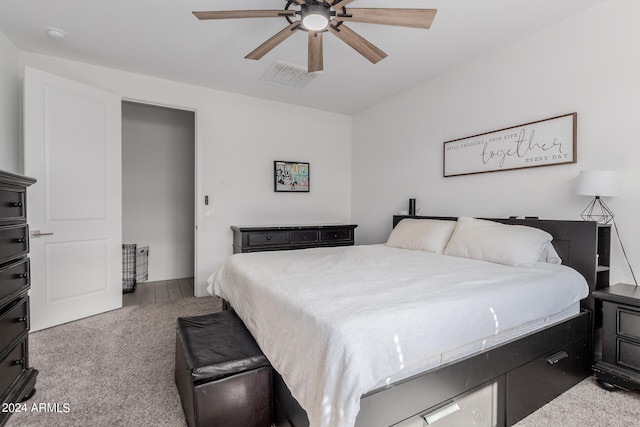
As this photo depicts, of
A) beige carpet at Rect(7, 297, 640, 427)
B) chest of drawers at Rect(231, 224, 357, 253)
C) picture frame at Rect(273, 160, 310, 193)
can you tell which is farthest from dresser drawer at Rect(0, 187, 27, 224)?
picture frame at Rect(273, 160, 310, 193)

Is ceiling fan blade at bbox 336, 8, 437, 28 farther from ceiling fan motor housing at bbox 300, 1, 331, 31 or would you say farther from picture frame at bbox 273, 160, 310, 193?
picture frame at bbox 273, 160, 310, 193

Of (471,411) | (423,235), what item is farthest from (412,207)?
(471,411)

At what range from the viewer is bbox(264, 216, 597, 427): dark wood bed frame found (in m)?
1.17

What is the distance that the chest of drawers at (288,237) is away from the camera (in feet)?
11.9

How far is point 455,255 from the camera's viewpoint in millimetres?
2500

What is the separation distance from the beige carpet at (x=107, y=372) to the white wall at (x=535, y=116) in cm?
292

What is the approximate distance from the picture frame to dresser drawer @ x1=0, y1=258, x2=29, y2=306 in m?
2.81

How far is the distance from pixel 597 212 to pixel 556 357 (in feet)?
3.89

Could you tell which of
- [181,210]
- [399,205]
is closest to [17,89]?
[181,210]

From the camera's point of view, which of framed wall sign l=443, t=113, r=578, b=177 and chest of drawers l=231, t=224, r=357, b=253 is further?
chest of drawers l=231, t=224, r=357, b=253

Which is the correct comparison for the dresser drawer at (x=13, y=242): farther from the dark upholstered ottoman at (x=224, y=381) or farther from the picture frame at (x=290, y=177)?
the picture frame at (x=290, y=177)

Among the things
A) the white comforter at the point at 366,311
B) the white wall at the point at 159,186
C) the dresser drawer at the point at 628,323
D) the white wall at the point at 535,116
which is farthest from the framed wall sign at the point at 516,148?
the white wall at the point at 159,186

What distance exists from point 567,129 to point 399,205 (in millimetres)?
1902

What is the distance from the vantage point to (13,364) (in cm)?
163
